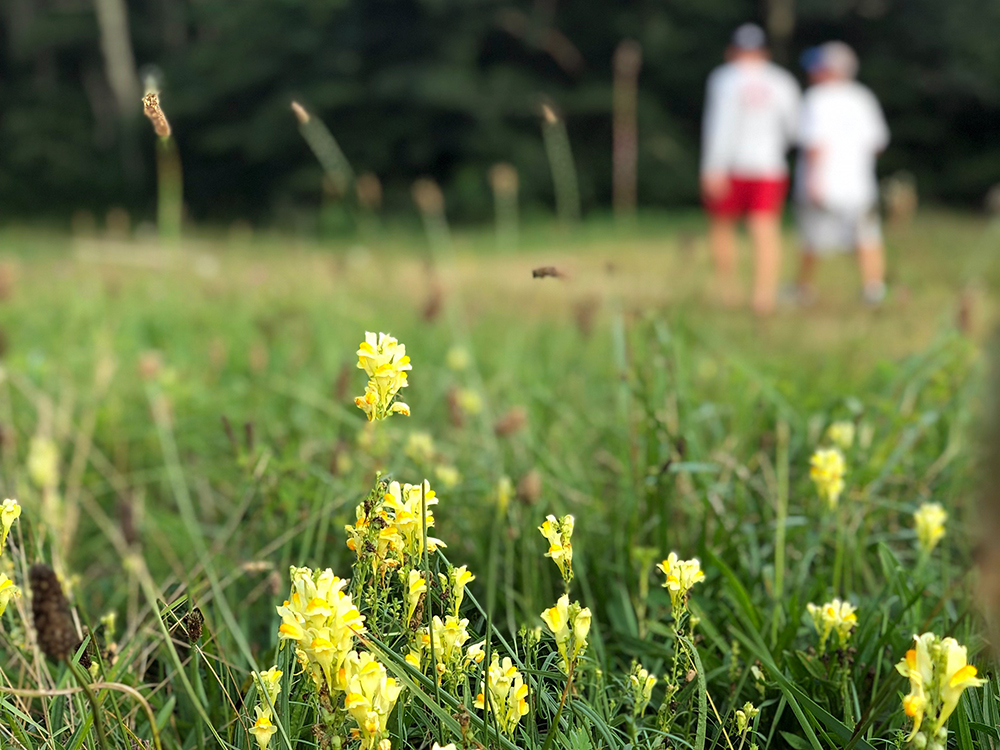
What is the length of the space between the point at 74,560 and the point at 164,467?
0.50m

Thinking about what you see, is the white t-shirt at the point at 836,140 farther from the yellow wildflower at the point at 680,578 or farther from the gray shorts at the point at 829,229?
the yellow wildflower at the point at 680,578

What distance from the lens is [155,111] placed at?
0.87 metres

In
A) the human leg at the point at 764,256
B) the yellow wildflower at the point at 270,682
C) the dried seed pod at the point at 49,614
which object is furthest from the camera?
the human leg at the point at 764,256

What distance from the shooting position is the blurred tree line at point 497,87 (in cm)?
1722

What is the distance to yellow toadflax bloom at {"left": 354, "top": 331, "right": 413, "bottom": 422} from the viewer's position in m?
0.80

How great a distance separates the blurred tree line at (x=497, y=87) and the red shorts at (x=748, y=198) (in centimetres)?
914

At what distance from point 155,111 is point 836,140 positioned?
608 centimetres

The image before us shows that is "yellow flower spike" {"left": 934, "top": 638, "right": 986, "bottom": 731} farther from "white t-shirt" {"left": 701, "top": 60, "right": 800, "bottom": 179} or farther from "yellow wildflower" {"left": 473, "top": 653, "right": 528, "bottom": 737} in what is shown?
"white t-shirt" {"left": 701, "top": 60, "right": 800, "bottom": 179}

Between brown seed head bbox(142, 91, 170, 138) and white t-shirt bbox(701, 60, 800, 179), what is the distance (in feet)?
18.3

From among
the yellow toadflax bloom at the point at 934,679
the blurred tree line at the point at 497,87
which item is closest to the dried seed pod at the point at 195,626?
the yellow toadflax bloom at the point at 934,679

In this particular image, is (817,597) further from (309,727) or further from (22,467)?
(22,467)

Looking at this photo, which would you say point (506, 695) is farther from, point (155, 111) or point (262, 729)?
point (155, 111)

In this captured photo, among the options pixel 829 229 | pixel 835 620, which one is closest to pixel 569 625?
pixel 835 620

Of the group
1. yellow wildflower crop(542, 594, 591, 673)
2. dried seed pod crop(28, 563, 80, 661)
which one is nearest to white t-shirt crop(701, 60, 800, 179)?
yellow wildflower crop(542, 594, 591, 673)
